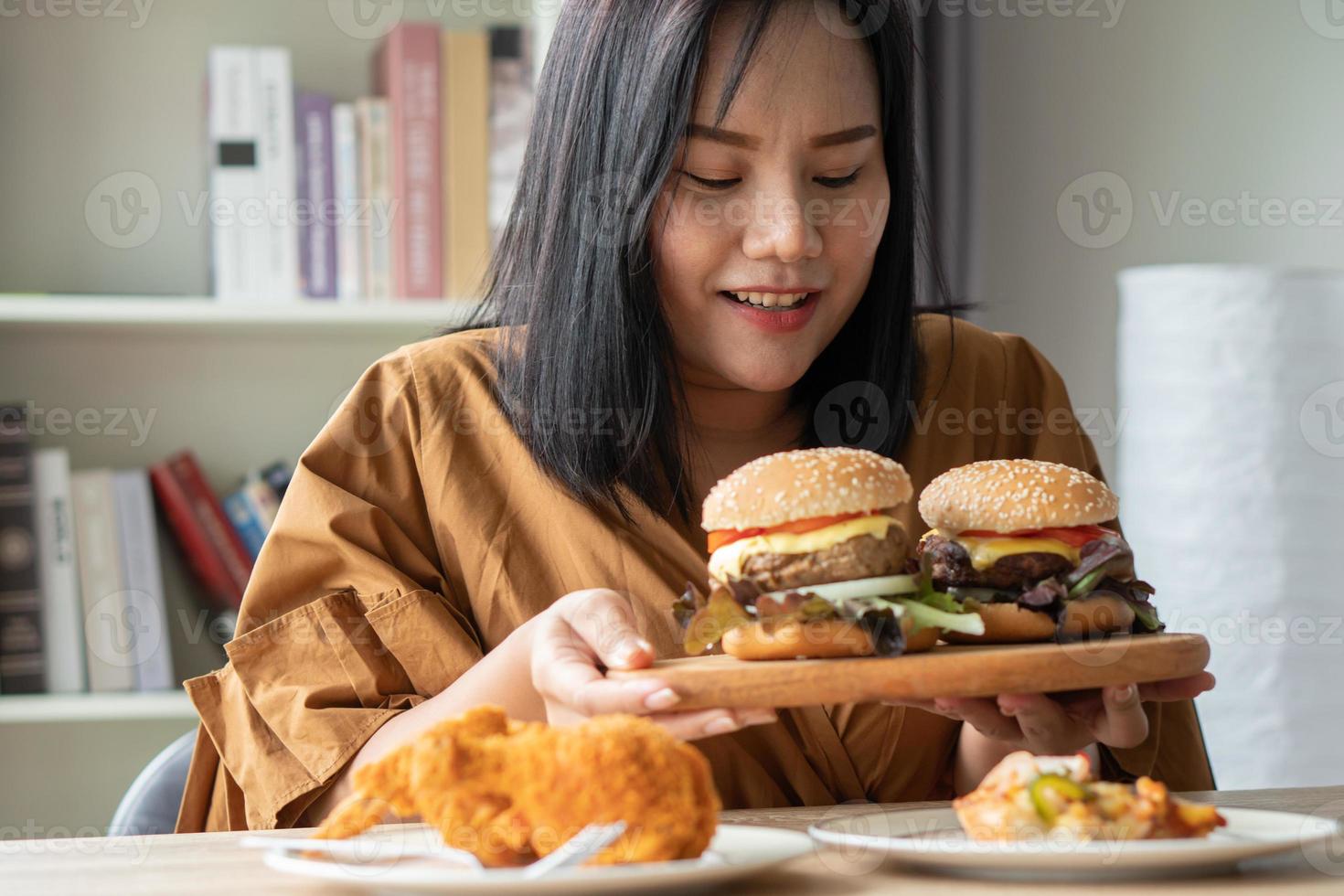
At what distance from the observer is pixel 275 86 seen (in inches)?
94.7

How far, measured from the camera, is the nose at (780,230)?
4.52 feet

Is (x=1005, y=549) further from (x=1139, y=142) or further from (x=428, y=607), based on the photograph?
(x=1139, y=142)

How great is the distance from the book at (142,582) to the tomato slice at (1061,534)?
1513mm

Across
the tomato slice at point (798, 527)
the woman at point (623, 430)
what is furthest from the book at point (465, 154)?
the tomato slice at point (798, 527)

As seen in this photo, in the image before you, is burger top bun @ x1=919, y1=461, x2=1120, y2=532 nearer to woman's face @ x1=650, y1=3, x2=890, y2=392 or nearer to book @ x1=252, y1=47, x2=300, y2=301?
woman's face @ x1=650, y1=3, x2=890, y2=392

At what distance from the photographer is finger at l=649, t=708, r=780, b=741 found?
103cm

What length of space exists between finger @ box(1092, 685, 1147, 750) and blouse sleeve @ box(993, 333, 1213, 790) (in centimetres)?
22

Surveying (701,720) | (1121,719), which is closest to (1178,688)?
(1121,719)

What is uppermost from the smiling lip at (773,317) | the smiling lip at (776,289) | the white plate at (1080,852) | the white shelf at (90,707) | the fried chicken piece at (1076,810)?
the smiling lip at (776,289)

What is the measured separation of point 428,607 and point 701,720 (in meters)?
0.51

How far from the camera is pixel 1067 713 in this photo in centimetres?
130

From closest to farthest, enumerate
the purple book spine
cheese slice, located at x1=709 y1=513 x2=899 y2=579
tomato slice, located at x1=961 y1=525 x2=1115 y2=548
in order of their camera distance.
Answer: cheese slice, located at x1=709 y1=513 x2=899 y2=579 < tomato slice, located at x1=961 y1=525 x2=1115 y2=548 < the purple book spine

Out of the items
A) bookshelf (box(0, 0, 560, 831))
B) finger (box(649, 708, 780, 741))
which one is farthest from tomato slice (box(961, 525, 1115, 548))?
bookshelf (box(0, 0, 560, 831))

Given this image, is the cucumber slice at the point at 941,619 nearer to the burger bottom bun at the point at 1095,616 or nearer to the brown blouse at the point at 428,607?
the burger bottom bun at the point at 1095,616
